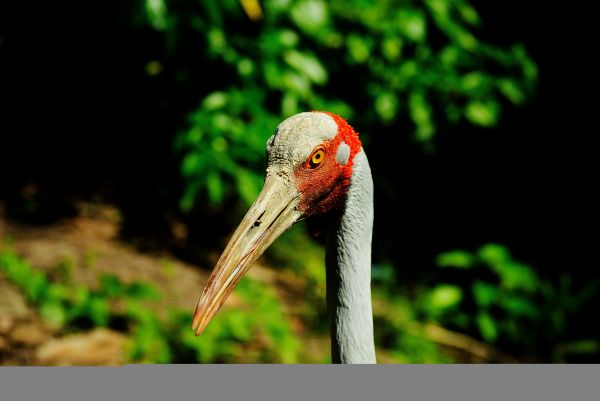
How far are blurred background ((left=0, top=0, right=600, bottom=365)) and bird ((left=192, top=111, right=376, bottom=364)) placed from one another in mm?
2079

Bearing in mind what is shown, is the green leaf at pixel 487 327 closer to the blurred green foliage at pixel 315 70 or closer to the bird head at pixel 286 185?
the blurred green foliage at pixel 315 70

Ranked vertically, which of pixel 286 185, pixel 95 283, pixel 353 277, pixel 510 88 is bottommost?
pixel 353 277

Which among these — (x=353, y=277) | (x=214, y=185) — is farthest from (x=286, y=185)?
(x=214, y=185)

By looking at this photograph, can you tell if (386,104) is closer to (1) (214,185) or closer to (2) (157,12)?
(1) (214,185)

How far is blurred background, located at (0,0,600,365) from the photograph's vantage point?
14.8ft

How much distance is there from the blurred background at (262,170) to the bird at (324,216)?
2079 mm

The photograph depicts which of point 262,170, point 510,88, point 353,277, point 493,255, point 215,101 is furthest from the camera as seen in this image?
point 493,255

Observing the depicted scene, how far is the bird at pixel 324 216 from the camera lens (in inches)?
84.1

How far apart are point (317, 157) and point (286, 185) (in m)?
0.13

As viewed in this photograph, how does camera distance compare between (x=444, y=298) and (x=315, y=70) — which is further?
(x=444, y=298)

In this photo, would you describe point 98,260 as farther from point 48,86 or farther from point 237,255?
point 237,255

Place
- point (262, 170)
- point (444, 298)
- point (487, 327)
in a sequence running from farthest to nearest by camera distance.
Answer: point (444, 298), point (487, 327), point (262, 170)

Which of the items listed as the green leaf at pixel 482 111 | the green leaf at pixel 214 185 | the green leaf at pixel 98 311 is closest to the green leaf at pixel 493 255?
the green leaf at pixel 482 111

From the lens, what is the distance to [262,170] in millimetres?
4770
